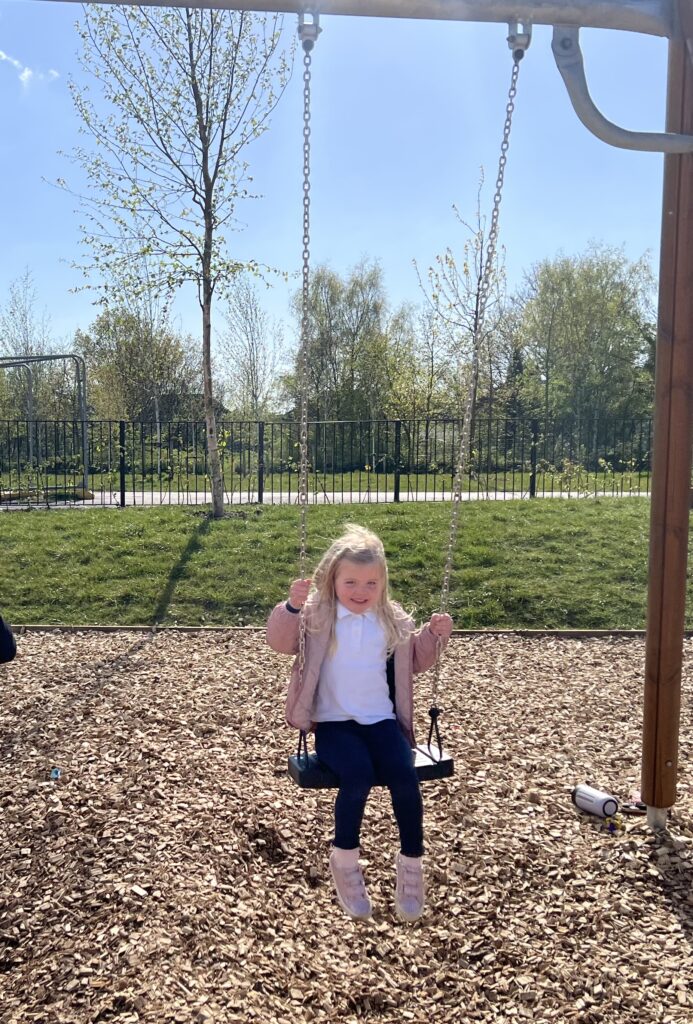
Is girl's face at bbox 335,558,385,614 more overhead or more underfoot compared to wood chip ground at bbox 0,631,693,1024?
more overhead

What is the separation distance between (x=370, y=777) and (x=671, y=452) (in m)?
1.95

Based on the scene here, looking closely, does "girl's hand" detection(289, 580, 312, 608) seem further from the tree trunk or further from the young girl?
the tree trunk

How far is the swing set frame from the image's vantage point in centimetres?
325

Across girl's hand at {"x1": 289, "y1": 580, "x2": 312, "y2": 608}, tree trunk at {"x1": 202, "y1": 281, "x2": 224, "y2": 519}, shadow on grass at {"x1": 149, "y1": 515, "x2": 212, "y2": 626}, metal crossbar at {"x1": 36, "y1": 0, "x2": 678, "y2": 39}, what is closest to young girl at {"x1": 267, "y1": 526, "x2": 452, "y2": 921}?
girl's hand at {"x1": 289, "y1": 580, "x2": 312, "y2": 608}

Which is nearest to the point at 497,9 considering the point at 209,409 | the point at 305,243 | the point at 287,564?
the point at 305,243

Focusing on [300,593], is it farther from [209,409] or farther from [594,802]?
[209,409]

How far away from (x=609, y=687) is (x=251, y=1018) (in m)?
3.82

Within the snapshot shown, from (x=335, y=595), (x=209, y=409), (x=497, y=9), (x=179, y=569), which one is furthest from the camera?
(x=209, y=409)

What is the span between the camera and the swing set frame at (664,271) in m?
3.25

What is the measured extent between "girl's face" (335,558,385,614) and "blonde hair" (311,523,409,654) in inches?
0.6

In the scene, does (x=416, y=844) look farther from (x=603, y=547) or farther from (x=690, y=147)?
(x=603, y=547)

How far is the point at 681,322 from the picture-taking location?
3.54 meters

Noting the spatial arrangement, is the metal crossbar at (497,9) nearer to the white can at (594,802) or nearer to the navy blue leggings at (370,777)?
the navy blue leggings at (370,777)

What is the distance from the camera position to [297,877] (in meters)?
3.42
